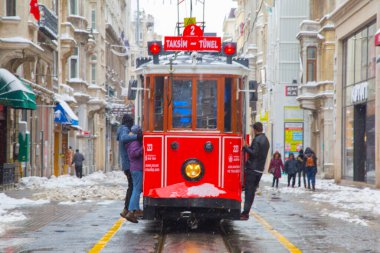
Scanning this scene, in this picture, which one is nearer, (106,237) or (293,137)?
(106,237)

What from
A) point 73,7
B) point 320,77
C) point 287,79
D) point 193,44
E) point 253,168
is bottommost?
point 253,168

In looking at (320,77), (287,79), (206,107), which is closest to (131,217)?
(206,107)

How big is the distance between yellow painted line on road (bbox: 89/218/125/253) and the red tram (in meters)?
0.67

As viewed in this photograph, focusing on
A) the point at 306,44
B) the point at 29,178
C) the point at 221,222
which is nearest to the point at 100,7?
the point at 306,44

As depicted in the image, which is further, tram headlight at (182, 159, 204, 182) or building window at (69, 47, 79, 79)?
building window at (69, 47, 79, 79)

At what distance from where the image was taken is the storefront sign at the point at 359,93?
32156 mm

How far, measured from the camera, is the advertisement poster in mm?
57188

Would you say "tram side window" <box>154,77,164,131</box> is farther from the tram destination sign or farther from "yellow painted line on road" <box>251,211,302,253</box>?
"yellow painted line on road" <box>251,211,302,253</box>

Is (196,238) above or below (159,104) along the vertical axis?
below

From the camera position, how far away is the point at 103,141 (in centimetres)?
6581

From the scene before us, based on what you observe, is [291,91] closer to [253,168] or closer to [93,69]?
[93,69]

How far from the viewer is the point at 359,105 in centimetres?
3356

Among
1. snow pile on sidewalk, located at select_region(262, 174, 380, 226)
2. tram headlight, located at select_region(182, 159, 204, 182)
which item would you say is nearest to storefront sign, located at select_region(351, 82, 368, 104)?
snow pile on sidewalk, located at select_region(262, 174, 380, 226)

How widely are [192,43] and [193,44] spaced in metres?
0.02
